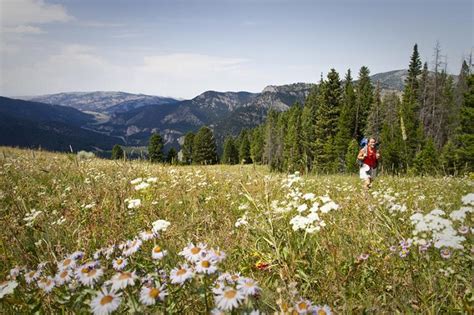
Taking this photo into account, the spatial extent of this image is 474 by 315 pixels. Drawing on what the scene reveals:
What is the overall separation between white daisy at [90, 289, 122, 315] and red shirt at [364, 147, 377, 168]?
29.7 ft

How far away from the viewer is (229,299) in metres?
1.23

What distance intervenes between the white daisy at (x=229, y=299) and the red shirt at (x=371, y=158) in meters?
8.80

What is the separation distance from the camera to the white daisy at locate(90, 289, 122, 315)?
1209 mm

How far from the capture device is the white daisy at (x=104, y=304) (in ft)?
3.97

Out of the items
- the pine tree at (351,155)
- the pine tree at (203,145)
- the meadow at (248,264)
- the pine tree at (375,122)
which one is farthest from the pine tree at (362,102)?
the meadow at (248,264)

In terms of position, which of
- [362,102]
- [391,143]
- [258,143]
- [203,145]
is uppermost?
[362,102]

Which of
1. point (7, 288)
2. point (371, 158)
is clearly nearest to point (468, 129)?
point (371, 158)

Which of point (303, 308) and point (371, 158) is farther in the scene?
point (371, 158)

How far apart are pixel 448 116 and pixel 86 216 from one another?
7216cm

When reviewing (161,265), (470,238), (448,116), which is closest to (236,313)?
(161,265)

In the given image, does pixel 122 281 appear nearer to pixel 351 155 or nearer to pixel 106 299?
pixel 106 299

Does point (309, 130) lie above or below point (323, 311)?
below

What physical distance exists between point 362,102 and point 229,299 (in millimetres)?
67676

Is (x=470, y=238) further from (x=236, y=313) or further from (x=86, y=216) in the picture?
(x=86, y=216)
